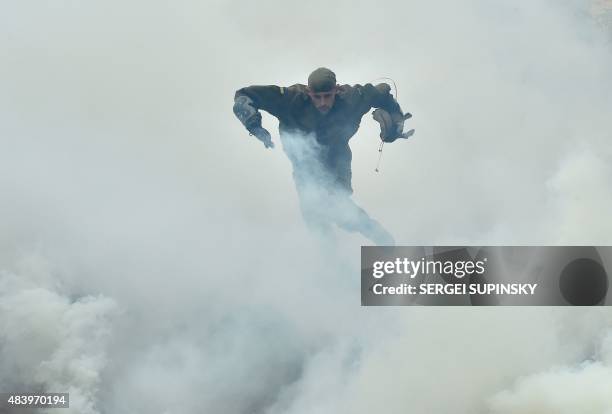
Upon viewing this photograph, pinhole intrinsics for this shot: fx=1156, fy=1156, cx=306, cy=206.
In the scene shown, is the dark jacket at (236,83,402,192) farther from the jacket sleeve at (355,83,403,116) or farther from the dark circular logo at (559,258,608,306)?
the dark circular logo at (559,258,608,306)

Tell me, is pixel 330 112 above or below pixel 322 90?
below

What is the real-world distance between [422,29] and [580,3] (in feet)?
28.2

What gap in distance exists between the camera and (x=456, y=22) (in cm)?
6353

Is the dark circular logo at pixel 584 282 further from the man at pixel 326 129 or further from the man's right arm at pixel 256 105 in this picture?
the man's right arm at pixel 256 105

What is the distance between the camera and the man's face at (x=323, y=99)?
132 feet

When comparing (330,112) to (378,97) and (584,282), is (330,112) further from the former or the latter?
(584,282)

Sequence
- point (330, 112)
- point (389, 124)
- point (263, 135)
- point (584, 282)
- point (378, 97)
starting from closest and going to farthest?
point (263, 135) → point (584, 282) → point (330, 112) → point (389, 124) → point (378, 97)

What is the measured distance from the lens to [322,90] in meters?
40.1

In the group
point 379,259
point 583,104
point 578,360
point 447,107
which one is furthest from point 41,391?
point 583,104

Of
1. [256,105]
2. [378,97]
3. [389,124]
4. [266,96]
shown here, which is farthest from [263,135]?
[378,97]

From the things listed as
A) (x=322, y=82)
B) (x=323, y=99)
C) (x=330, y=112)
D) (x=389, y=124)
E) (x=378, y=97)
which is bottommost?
(x=389, y=124)

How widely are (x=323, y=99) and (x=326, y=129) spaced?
1.27 m

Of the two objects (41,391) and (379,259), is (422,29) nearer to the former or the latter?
(379,259)

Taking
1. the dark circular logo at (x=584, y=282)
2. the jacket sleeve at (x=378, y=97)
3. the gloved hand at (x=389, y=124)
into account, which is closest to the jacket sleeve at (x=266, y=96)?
the jacket sleeve at (x=378, y=97)
